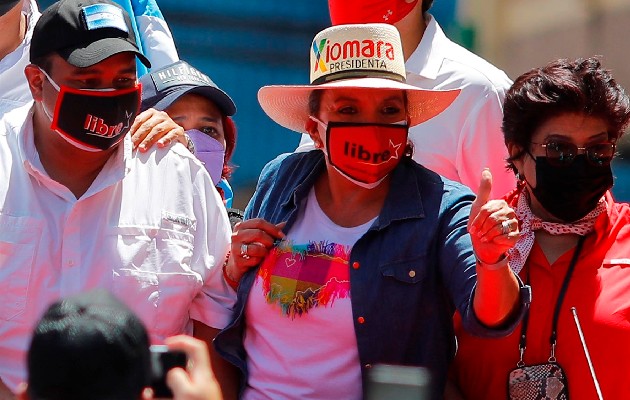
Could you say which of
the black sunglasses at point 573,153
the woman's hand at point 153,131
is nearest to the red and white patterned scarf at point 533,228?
the black sunglasses at point 573,153

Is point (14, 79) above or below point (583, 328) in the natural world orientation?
above

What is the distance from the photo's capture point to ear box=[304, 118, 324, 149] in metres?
3.70

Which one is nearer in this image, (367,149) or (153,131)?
(367,149)

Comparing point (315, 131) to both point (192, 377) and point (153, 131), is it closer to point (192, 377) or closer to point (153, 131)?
point (153, 131)

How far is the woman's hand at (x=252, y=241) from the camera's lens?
3537mm

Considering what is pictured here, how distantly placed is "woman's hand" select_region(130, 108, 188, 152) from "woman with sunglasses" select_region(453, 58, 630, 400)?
1.01 m

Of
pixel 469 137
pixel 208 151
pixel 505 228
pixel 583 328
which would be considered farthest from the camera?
pixel 208 151

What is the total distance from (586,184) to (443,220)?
0.46 metres

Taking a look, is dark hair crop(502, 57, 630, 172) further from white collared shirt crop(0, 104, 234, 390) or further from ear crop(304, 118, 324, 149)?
white collared shirt crop(0, 104, 234, 390)

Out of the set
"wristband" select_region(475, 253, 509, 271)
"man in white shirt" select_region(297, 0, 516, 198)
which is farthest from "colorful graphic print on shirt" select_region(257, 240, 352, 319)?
"man in white shirt" select_region(297, 0, 516, 198)

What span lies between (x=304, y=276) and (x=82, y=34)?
38.0 inches

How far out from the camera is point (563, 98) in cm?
361

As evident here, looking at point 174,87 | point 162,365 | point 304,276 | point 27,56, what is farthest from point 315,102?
point 162,365

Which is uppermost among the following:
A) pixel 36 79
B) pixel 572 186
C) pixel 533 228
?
pixel 36 79
